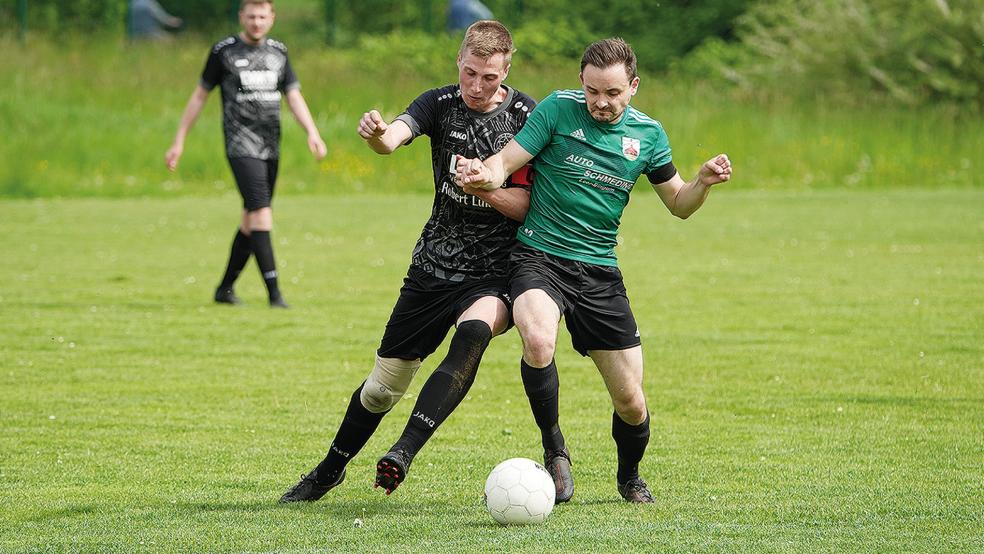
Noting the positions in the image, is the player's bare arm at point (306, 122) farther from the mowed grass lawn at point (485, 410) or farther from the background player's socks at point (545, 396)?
the background player's socks at point (545, 396)

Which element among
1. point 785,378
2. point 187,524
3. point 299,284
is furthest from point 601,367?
point 299,284

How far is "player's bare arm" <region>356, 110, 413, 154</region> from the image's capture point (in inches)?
204

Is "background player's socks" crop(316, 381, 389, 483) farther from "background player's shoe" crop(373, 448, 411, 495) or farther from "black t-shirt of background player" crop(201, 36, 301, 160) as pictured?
"black t-shirt of background player" crop(201, 36, 301, 160)

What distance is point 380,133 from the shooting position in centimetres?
522

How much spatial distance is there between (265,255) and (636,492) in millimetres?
6449

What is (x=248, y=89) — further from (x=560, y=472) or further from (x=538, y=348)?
(x=538, y=348)

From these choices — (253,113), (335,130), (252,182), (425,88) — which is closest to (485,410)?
(252,182)

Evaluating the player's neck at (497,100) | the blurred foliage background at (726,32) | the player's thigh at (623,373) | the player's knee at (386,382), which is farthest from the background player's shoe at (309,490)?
the blurred foliage background at (726,32)

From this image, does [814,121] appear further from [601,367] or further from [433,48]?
[601,367]

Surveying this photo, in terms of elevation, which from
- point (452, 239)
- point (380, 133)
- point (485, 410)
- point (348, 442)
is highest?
point (380, 133)

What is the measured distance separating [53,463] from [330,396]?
6.92 ft

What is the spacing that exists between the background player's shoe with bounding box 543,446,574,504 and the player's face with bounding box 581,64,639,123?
1.40 metres

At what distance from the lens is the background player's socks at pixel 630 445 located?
554 centimetres

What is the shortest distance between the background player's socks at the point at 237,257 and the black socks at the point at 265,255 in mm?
116
